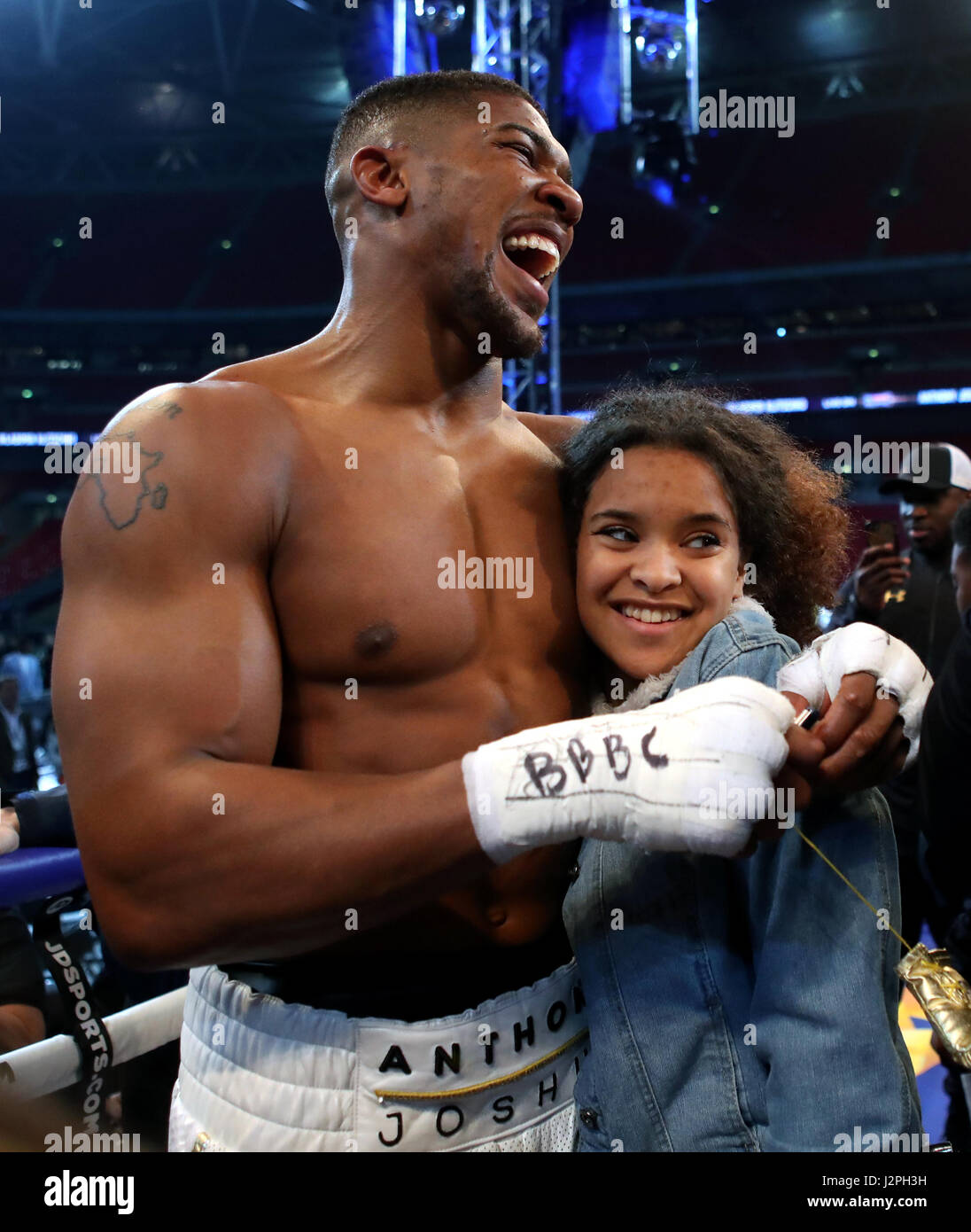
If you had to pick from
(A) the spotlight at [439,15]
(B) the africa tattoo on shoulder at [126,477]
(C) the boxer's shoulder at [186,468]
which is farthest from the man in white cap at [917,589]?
(A) the spotlight at [439,15]

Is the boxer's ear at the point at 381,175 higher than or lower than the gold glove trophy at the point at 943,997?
higher

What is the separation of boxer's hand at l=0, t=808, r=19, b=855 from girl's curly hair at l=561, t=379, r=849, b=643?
0.86 m

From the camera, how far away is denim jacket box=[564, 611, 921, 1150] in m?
0.92

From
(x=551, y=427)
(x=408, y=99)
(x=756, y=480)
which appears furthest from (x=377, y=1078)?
(x=408, y=99)

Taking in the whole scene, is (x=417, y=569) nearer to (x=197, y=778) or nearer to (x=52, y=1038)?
(x=197, y=778)

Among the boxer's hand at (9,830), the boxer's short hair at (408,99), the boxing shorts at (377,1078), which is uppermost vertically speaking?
the boxer's short hair at (408,99)

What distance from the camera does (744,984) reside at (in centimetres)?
102

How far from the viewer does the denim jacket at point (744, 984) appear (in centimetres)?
92

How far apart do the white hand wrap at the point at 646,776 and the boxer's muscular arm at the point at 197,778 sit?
4 centimetres

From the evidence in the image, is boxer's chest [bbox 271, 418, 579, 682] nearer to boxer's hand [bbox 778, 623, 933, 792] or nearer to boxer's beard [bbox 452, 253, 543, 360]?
boxer's beard [bbox 452, 253, 543, 360]

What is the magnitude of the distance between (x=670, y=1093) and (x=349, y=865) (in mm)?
390

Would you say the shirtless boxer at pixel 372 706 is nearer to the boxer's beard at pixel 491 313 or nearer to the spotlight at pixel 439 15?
the boxer's beard at pixel 491 313
